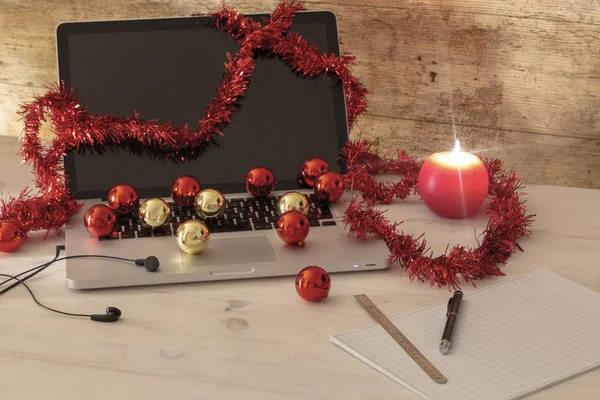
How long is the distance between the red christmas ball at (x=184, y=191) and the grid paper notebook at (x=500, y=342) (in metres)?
0.38

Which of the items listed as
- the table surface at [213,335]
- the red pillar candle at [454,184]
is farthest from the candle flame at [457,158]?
the table surface at [213,335]

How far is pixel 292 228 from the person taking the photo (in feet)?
3.28

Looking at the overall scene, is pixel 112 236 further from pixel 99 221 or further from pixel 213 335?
pixel 213 335

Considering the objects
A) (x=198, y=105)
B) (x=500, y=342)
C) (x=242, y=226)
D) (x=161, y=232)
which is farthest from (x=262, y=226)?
(x=500, y=342)

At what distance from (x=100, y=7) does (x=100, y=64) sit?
30 cm

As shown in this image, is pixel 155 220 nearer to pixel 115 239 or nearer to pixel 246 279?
pixel 115 239

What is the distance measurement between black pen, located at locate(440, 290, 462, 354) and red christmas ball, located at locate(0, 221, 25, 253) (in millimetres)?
528

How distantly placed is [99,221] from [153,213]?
0.22 ft

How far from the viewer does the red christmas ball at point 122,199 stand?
1085 mm

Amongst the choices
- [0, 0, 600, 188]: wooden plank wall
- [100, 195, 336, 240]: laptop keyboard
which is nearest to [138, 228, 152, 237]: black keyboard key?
[100, 195, 336, 240]: laptop keyboard

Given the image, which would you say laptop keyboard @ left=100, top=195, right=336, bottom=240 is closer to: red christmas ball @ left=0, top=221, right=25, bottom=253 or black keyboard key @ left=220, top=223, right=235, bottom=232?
black keyboard key @ left=220, top=223, right=235, bottom=232

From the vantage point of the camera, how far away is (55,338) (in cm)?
82

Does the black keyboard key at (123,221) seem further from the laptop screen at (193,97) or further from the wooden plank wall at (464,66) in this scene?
the wooden plank wall at (464,66)

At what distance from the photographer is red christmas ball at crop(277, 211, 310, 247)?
1.00 metres
